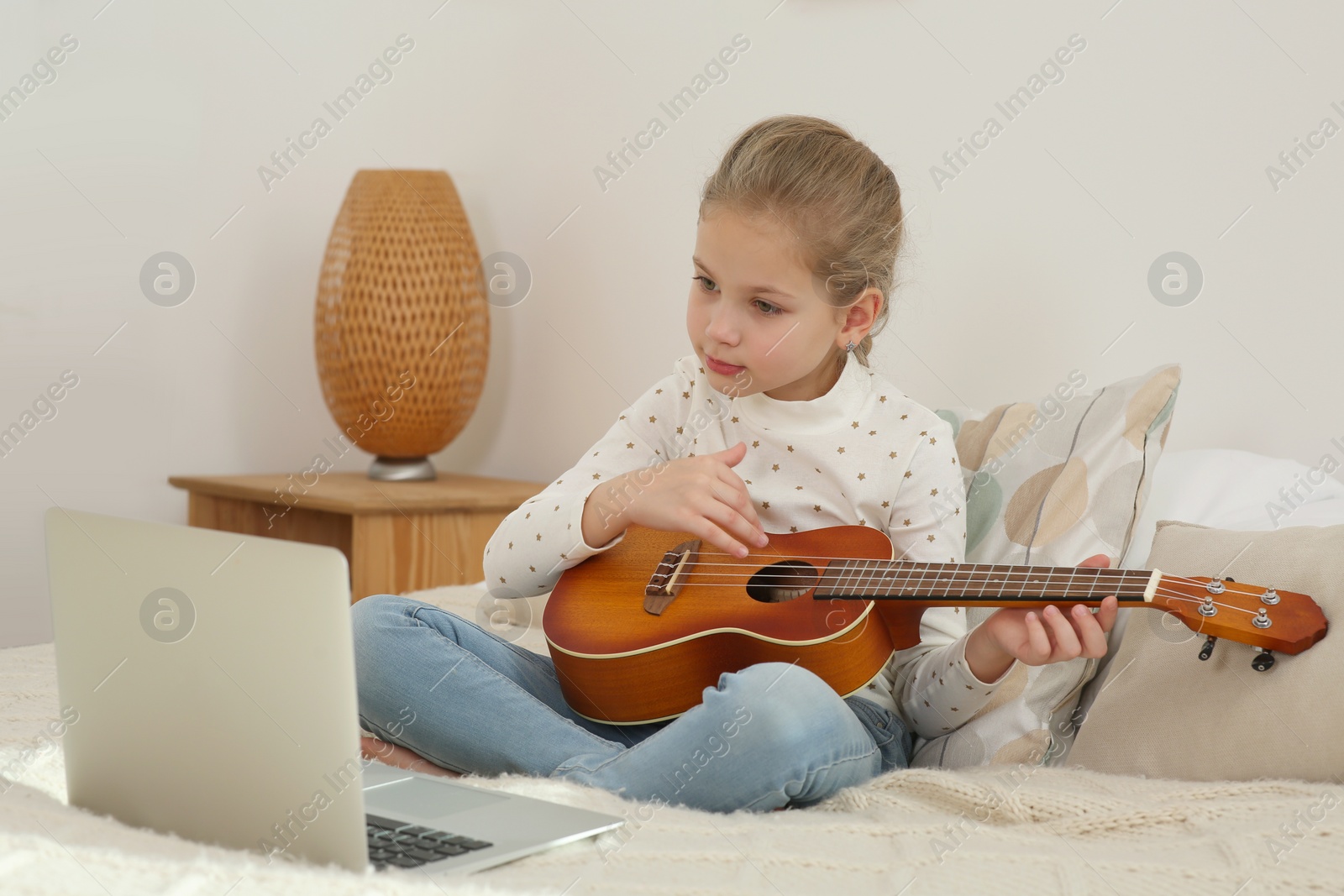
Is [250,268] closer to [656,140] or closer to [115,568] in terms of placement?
[656,140]

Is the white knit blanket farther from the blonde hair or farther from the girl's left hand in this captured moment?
the blonde hair

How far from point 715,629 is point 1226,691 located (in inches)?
16.5

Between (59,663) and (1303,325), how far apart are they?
1.31m

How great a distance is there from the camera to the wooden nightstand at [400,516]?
2133mm

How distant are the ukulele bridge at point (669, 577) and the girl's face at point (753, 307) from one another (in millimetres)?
168

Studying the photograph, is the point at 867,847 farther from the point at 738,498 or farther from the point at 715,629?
the point at 738,498

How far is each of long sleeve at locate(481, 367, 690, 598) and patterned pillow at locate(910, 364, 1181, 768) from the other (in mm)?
341

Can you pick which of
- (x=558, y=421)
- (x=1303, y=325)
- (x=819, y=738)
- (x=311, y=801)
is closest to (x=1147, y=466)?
(x=1303, y=325)

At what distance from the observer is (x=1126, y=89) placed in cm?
155

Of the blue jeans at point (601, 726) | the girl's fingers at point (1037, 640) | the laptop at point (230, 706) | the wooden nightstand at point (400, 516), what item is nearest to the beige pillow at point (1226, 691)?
the girl's fingers at point (1037, 640)

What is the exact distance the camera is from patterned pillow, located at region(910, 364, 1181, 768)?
3.77 ft

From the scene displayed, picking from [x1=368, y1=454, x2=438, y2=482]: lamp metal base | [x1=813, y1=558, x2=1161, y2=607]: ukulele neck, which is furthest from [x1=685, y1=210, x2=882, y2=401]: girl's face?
[x1=368, y1=454, x2=438, y2=482]: lamp metal base

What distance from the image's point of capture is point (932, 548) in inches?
46.9

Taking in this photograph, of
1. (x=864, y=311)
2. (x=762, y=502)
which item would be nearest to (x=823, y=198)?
(x=864, y=311)
